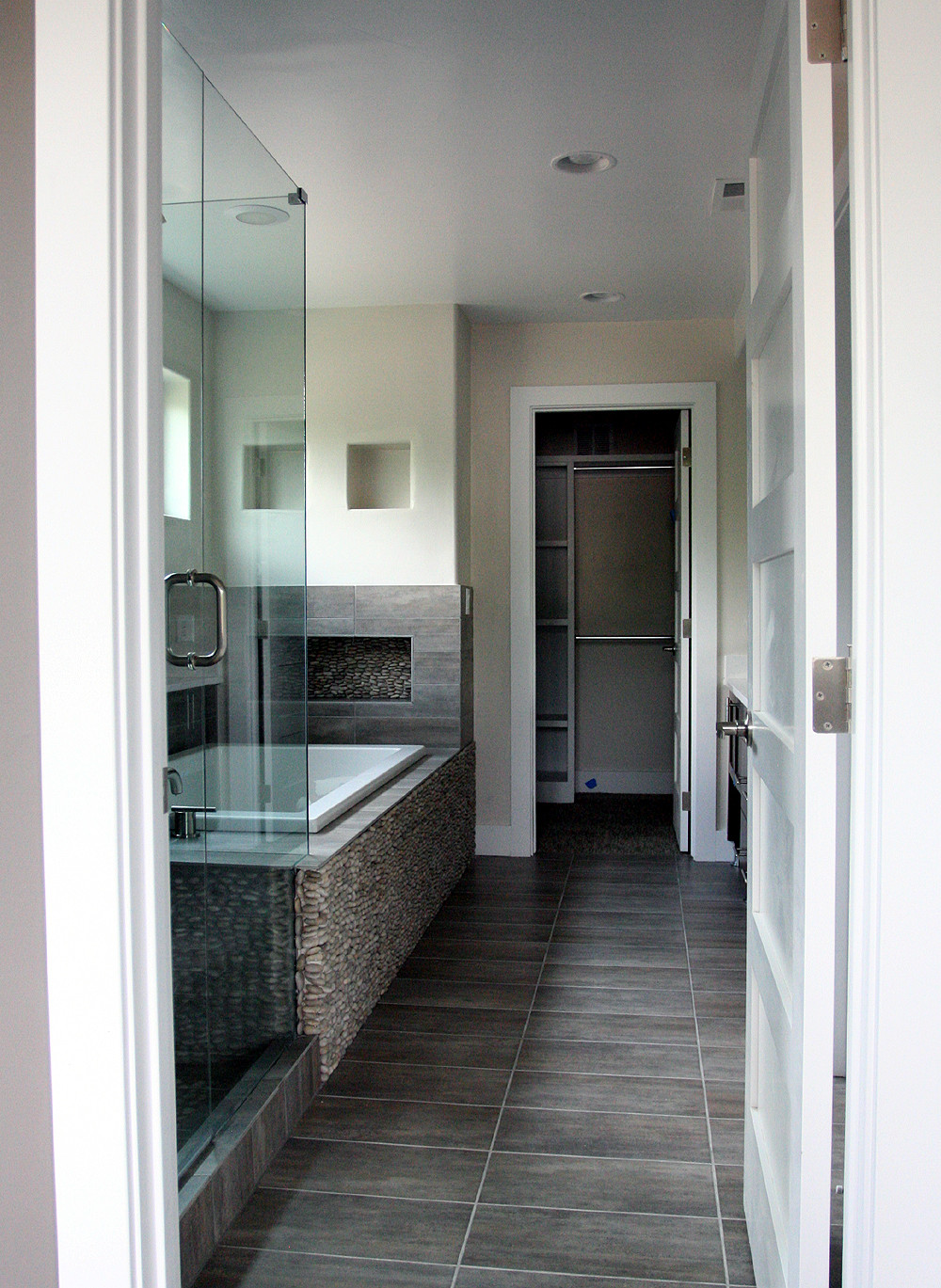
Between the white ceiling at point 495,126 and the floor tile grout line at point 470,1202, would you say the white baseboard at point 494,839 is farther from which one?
the floor tile grout line at point 470,1202

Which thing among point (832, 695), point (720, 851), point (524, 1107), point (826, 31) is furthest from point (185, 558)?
point (720, 851)

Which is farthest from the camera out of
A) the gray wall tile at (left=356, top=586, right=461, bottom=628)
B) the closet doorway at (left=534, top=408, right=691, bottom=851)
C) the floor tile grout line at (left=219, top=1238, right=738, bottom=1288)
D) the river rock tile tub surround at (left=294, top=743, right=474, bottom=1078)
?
the closet doorway at (left=534, top=408, right=691, bottom=851)

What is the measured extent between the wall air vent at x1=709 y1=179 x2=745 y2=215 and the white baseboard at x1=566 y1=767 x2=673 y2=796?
3.92 metres

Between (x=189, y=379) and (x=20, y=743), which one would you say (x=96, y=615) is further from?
(x=189, y=379)

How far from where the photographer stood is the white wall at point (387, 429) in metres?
4.69

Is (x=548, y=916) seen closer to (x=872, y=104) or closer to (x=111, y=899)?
(x=111, y=899)

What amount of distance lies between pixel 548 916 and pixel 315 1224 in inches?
85.0

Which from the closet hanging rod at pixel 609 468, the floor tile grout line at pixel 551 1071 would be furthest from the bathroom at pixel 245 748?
the closet hanging rod at pixel 609 468

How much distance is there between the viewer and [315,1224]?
6.65 feet

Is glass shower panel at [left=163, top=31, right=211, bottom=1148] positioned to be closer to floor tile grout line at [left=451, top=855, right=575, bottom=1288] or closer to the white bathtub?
the white bathtub

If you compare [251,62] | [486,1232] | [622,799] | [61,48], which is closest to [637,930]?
[486,1232]

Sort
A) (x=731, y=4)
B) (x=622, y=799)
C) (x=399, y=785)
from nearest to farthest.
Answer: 1. (x=731, y=4)
2. (x=399, y=785)
3. (x=622, y=799)

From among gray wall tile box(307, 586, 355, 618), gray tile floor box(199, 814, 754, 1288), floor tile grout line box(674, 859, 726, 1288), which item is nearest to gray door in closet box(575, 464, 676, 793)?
gray wall tile box(307, 586, 355, 618)

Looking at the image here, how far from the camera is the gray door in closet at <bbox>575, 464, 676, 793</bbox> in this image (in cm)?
668
